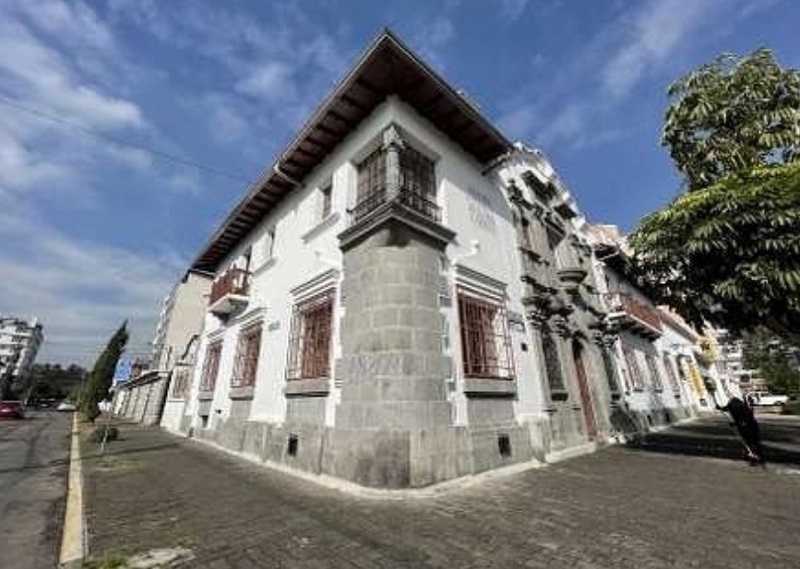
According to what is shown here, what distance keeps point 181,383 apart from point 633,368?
2063 cm

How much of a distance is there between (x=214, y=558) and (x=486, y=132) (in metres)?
9.85

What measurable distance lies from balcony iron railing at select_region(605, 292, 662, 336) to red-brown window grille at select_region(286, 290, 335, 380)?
12.5m

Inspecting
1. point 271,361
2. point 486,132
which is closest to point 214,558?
point 271,361

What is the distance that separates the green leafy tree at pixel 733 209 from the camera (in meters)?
5.88

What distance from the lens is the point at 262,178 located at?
12.0 metres

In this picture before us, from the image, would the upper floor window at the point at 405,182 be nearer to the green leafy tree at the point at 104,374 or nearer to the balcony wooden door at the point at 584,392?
the balcony wooden door at the point at 584,392

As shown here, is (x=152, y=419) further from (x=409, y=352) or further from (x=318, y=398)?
(x=409, y=352)

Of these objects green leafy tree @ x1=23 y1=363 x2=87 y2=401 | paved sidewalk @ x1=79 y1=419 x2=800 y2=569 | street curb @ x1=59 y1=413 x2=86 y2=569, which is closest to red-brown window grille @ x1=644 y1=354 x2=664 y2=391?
paved sidewalk @ x1=79 y1=419 x2=800 y2=569

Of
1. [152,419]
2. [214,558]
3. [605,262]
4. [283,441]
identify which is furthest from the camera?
[152,419]

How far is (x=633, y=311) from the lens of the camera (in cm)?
1745

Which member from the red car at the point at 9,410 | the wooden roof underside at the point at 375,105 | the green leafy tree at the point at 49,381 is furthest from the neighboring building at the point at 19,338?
the wooden roof underside at the point at 375,105

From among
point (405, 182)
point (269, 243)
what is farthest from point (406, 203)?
point (269, 243)

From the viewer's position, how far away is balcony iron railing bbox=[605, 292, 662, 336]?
645 inches

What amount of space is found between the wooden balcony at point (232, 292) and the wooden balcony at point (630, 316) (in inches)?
546
